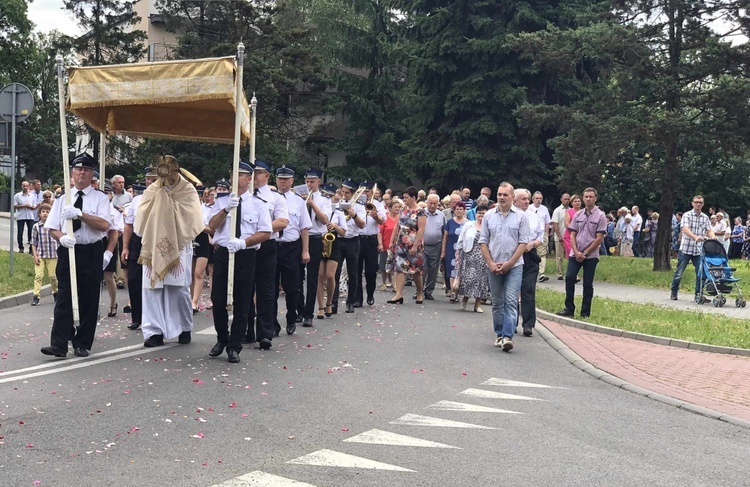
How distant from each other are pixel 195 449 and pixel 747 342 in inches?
354

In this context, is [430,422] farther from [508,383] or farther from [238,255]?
[238,255]

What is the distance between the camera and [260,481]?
5551mm

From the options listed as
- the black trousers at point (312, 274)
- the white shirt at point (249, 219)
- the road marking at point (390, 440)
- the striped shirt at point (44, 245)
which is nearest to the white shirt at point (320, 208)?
the black trousers at point (312, 274)

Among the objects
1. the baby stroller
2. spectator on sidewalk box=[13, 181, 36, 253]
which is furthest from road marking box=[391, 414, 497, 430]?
spectator on sidewalk box=[13, 181, 36, 253]

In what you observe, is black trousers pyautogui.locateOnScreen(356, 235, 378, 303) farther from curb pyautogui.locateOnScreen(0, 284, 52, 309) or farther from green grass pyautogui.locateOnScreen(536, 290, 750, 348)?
curb pyautogui.locateOnScreen(0, 284, 52, 309)

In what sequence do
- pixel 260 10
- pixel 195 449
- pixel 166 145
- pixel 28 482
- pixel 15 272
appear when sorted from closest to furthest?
pixel 28 482, pixel 195 449, pixel 15 272, pixel 166 145, pixel 260 10

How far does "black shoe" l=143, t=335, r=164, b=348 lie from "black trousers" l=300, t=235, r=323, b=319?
2.76 metres

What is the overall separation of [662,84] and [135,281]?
16.9m

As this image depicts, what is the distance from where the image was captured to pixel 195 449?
245 inches

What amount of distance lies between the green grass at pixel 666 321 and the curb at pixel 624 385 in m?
1.84

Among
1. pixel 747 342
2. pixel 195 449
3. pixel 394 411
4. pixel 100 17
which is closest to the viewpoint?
pixel 195 449

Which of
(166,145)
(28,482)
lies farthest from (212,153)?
(28,482)

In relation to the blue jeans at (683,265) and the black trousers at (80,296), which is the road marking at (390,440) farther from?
the blue jeans at (683,265)

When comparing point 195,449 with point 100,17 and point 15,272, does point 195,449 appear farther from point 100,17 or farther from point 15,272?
point 100,17
